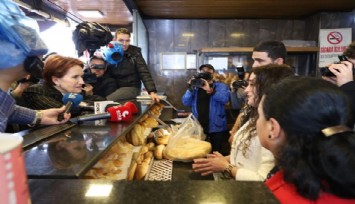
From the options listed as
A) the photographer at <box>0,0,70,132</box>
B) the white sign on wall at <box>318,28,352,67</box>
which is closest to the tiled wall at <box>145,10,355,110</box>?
the white sign on wall at <box>318,28,352,67</box>

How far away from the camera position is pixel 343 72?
5.65 feet

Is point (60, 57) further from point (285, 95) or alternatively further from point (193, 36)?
point (193, 36)

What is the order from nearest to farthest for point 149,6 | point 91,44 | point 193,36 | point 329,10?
1. point 91,44
2. point 149,6
3. point 329,10
4. point 193,36

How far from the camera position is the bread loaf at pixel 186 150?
1558mm

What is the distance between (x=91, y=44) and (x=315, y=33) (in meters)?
4.77

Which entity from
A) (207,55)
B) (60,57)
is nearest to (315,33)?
(207,55)

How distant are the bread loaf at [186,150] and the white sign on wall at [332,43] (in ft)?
14.2

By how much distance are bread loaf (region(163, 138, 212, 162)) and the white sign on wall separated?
4337mm

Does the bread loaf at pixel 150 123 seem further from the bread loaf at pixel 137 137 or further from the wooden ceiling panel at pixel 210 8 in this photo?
the wooden ceiling panel at pixel 210 8

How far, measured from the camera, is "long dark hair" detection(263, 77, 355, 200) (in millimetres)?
596

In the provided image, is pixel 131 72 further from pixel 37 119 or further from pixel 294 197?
pixel 294 197

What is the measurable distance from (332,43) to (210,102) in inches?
132

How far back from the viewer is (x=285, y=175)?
0.69m

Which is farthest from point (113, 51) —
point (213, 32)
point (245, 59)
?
point (213, 32)
